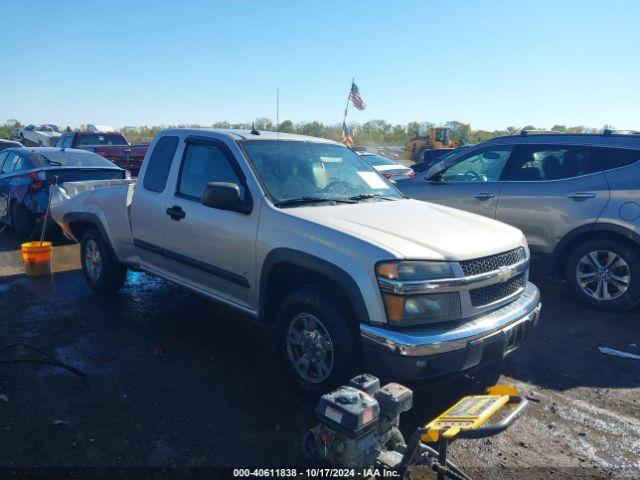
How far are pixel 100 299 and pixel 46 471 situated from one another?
124 inches

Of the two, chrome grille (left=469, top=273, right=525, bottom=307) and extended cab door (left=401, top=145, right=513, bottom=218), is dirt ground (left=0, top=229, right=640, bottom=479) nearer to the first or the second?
chrome grille (left=469, top=273, right=525, bottom=307)

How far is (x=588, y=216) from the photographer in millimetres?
5508

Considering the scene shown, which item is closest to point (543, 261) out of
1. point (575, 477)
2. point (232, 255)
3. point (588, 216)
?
point (588, 216)

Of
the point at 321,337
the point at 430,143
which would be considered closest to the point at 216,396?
the point at 321,337

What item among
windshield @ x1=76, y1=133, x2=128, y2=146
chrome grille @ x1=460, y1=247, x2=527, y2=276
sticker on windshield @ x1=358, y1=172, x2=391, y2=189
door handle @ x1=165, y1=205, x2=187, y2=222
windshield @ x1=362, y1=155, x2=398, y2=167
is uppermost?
windshield @ x1=76, y1=133, x2=128, y2=146

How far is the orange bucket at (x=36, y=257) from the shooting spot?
6574mm

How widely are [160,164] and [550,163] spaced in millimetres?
4443

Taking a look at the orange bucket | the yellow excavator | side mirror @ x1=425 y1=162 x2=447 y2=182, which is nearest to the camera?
the orange bucket

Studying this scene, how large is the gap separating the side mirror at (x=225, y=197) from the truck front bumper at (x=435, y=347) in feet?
4.48

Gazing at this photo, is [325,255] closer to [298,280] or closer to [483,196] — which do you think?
[298,280]

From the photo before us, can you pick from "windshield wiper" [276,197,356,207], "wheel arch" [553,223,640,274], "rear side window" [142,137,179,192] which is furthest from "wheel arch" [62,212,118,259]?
"wheel arch" [553,223,640,274]

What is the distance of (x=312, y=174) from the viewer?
4.29 m

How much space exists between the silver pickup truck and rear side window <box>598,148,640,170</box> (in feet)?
7.61

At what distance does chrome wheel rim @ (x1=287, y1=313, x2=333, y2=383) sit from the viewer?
3.38m
